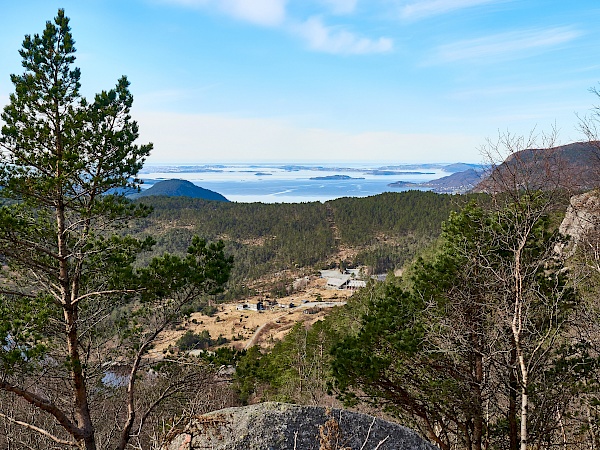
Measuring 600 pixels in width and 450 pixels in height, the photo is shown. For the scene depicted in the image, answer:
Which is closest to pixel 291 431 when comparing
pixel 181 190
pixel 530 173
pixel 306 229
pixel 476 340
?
pixel 476 340

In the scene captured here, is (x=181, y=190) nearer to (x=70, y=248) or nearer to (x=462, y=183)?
(x=462, y=183)

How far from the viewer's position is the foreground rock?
5.95 m

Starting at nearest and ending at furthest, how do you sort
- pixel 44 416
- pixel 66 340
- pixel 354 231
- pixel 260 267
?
1. pixel 66 340
2. pixel 44 416
3. pixel 260 267
4. pixel 354 231

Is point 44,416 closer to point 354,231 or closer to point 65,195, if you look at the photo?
point 65,195

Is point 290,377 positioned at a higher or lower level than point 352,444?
lower

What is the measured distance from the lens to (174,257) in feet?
20.9

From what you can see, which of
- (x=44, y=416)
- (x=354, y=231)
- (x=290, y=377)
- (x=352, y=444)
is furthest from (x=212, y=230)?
(x=352, y=444)

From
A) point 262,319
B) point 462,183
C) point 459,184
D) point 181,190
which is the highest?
point 459,184

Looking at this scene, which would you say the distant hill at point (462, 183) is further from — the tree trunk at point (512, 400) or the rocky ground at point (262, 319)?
the rocky ground at point (262, 319)

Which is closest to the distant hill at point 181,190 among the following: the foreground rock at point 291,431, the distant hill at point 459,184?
the distant hill at point 459,184

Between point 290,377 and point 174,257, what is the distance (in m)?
15.0

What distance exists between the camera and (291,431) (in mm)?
6184

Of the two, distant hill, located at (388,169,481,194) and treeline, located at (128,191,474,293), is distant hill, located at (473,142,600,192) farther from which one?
treeline, located at (128,191,474,293)

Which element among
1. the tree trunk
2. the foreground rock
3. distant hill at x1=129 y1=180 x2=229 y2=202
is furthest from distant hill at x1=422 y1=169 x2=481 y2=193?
distant hill at x1=129 y1=180 x2=229 y2=202
